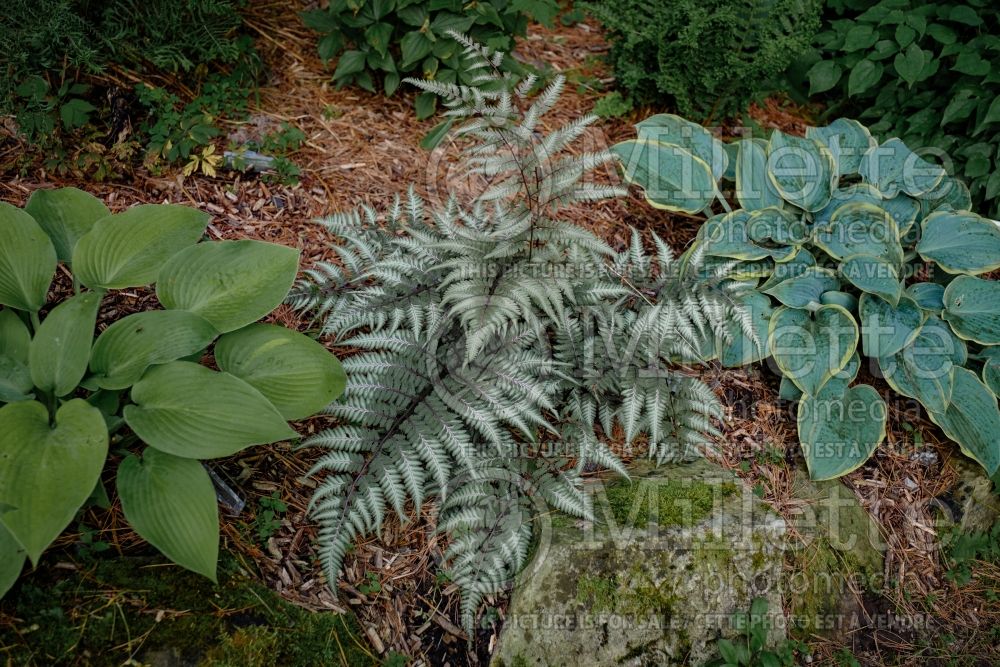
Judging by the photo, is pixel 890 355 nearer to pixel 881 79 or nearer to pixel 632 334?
pixel 632 334

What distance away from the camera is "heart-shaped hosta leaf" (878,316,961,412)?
3166 mm

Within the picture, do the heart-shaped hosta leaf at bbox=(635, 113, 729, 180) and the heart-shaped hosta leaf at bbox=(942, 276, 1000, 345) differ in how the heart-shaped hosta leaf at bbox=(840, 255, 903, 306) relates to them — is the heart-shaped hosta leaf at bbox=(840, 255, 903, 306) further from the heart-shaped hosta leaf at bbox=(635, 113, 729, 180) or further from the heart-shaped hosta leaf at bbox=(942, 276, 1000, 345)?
the heart-shaped hosta leaf at bbox=(635, 113, 729, 180)

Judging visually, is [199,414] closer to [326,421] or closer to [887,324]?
[326,421]

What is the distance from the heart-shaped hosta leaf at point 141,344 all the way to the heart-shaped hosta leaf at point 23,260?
0.38m

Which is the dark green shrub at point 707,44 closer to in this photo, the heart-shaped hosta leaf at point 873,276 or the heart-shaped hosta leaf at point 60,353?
the heart-shaped hosta leaf at point 873,276

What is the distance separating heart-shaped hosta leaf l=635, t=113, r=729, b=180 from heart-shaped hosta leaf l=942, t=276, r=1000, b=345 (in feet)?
4.13

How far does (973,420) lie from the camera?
319 cm

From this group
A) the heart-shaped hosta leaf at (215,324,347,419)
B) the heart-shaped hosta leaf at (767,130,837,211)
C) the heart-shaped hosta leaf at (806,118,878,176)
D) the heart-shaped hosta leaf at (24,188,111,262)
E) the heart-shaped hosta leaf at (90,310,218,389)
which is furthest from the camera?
the heart-shaped hosta leaf at (806,118,878,176)

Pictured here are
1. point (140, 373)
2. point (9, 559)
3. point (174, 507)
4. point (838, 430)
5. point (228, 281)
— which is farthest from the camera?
point (838, 430)

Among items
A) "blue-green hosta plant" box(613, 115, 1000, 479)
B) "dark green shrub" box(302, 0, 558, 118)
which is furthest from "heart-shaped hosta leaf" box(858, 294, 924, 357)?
"dark green shrub" box(302, 0, 558, 118)

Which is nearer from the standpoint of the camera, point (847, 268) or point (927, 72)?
point (847, 268)

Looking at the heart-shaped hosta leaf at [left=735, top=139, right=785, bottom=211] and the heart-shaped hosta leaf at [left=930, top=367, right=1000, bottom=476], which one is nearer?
the heart-shaped hosta leaf at [left=930, top=367, right=1000, bottom=476]

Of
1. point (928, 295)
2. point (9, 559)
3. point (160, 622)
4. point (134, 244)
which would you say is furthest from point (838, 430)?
point (9, 559)

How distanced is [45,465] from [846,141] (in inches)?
154
